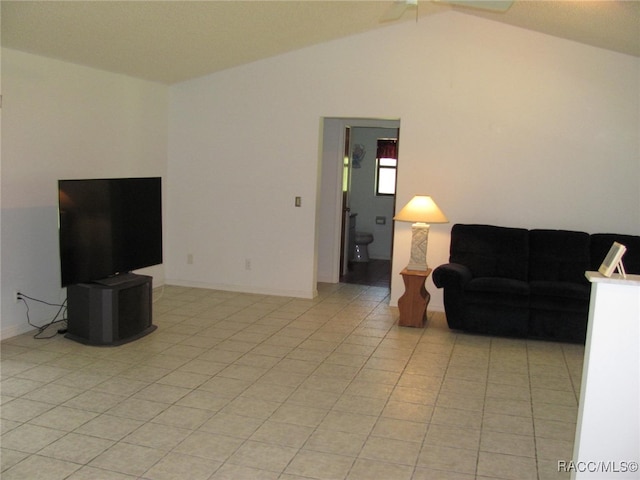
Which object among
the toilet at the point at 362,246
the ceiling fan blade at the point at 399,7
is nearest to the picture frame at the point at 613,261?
the ceiling fan blade at the point at 399,7

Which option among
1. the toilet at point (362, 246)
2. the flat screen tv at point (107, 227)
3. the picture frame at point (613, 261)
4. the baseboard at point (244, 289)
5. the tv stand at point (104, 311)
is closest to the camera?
the picture frame at point (613, 261)

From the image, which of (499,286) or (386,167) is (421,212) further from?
(386,167)

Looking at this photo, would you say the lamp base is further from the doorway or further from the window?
the window

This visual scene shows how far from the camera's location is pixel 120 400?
153 inches

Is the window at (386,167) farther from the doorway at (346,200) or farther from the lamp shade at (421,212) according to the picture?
the lamp shade at (421,212)

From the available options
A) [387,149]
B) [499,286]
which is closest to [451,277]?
[499,286]

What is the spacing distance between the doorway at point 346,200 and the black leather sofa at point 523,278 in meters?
1.96

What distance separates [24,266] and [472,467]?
12.5ft

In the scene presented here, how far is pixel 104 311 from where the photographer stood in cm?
485

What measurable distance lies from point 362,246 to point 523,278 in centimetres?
395

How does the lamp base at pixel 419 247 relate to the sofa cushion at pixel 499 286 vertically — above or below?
above

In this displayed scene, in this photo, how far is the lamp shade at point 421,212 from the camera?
5836 millimetres

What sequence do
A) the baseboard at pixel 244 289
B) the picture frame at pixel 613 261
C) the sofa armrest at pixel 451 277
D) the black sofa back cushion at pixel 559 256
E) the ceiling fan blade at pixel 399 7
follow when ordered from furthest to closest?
the baseboard at pixel 244 289, the black sofa back cushion at pixel 559 256, the sofa armrest at pixel 451 277, the ceiling fan blade at pixel 399 7, the picture frame at pixel 613 261

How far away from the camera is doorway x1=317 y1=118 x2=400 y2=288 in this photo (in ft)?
25.1
